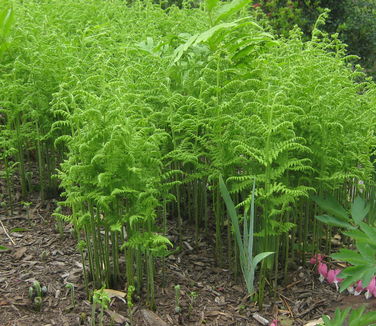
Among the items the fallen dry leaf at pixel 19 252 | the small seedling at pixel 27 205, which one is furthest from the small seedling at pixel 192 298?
the small seedling at pixel 27 205

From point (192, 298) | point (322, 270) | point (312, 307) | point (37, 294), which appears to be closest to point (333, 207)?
point (322, 270)

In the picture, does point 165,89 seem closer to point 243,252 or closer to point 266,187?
point 266,187

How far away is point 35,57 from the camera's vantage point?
3.41 meters

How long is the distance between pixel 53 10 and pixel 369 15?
6.57m

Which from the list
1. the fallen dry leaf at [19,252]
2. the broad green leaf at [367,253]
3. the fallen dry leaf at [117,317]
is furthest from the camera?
the fallen dry leaf at [19,252]

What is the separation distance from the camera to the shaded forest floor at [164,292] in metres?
2.74

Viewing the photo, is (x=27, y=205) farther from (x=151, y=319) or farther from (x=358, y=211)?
(x=358, y=211)

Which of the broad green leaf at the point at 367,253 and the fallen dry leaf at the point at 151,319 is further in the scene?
the fallen dry leaf at the point at 151,319

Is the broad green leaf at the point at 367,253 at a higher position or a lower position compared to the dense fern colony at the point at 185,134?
lower

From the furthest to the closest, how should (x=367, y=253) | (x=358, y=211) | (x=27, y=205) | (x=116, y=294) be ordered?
(x=27, y=205) → (x=116, y=294) → (x=358, y=211) → (x=367, y=253)

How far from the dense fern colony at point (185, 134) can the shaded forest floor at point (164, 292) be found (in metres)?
0.12

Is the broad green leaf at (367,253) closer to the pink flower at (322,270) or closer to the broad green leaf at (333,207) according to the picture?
the broad green leaf at (333,207)

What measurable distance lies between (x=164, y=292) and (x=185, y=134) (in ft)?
3.08

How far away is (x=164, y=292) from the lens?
9.70 feet
